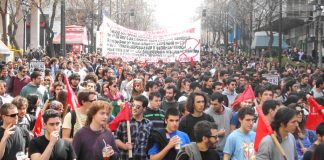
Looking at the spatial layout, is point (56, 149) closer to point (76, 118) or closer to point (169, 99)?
point (76, 118)

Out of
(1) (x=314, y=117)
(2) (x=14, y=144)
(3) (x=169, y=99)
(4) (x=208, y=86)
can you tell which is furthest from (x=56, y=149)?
(4) (x=208, y=86)

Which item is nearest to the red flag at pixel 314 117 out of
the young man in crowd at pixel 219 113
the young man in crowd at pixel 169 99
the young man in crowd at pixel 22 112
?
the young man in crowd at pixel 219 113

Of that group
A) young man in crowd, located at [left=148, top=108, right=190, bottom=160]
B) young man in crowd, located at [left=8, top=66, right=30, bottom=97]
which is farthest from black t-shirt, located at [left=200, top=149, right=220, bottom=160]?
young man in crowd, located at [left=8, top=66, right=30, bottom=97]

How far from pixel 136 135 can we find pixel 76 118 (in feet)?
2.63

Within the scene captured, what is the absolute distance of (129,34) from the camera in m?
22.5

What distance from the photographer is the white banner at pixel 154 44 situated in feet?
72.8

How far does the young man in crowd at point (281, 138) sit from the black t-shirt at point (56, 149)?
1837 millimetres

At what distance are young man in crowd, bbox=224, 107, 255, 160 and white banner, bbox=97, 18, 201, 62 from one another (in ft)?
46.1

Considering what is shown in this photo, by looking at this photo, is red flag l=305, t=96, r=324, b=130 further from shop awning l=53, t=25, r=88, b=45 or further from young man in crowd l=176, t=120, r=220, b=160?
shop awning l=53, t=25, r=88, b=45

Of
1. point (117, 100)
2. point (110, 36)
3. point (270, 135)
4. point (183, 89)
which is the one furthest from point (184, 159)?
point (110, 36)

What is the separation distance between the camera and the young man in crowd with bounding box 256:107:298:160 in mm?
6898

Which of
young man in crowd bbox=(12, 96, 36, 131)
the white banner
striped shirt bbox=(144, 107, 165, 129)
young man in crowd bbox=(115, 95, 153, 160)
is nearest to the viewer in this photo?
young man in crowd bbox=(115, 95, 153, 160)

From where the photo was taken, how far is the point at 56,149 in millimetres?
7035

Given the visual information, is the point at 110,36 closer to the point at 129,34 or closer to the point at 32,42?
the point at 129,34
